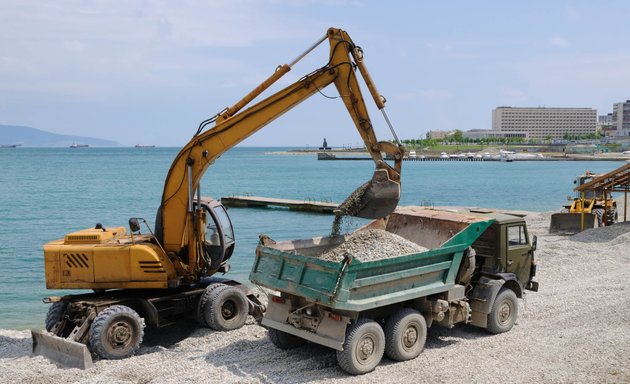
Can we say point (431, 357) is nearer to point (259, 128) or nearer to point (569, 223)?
point (259, 128)

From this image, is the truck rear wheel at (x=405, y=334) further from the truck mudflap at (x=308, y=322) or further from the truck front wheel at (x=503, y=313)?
the truck front wheel at (x=503, y=313)

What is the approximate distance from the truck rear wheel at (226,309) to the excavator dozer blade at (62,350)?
2313 millimetres

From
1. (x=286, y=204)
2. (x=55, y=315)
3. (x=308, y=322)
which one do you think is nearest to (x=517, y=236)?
(x=308, y=322)

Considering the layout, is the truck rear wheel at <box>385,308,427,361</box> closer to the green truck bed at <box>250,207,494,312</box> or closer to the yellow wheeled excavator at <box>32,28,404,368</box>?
the green truck bed at <box>250,207,494,312</box>

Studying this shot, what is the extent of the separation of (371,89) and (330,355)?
444 centimetres

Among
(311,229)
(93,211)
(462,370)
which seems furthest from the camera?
(93,211)

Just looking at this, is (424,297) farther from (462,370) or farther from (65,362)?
(65,362)

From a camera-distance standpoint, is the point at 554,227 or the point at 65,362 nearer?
the point at 65,362

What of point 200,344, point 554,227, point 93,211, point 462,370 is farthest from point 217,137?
point 93,211

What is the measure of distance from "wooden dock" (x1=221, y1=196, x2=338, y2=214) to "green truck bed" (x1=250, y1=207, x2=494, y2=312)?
27.4 meters

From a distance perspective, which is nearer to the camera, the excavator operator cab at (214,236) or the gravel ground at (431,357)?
the gravel ground at (431,357)

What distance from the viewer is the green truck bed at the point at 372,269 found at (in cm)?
Answer: 880

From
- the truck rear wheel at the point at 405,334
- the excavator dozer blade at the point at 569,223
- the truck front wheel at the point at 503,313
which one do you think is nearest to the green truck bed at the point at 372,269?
Result: the truck rear wheel at the point at 405,334

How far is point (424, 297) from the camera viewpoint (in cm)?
996
